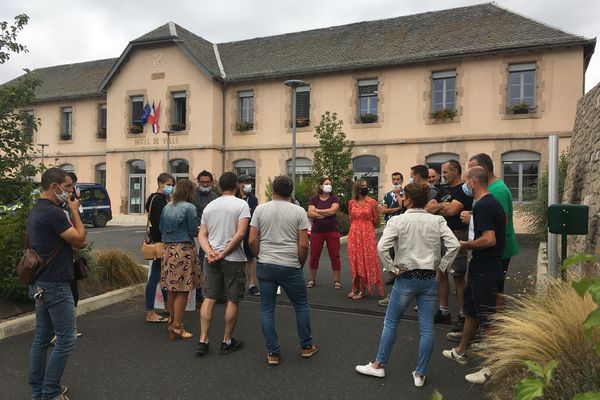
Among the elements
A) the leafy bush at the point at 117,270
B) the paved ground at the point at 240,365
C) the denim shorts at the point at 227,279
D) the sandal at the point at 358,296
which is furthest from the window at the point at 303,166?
the denim shorts at the point at 227,279

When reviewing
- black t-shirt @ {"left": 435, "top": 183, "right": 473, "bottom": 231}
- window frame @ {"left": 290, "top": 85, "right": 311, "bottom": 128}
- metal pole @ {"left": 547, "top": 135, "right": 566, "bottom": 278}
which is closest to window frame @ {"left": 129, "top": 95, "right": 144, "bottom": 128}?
window frame @ {"left": 290, "top": 85, "right": 311, "bottom": 128}

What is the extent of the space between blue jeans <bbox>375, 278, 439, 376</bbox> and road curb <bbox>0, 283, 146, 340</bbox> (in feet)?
12.8

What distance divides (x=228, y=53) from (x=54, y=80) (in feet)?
39.2

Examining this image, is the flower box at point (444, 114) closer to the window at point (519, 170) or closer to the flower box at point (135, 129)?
the window at point (519, 170)

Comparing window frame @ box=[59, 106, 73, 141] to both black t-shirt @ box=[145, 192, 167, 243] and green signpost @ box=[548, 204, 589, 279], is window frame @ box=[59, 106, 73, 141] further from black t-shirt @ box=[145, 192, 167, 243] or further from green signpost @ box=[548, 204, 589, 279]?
green signpost @ box=[548, 204, 589, 279]

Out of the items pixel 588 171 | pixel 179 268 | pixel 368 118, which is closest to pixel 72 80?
pixel 368 118

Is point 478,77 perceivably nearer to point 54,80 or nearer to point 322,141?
point 322,141

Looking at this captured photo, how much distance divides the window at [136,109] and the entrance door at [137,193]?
2824mm

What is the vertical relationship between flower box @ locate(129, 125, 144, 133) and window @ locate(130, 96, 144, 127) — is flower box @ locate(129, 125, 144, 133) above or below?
below

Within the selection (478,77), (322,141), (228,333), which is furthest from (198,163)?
(228,333)

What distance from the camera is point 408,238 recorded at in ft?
12.5

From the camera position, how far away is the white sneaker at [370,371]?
3896mm

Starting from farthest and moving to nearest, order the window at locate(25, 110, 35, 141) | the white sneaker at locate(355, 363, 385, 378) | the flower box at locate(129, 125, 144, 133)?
the flower box at locate(129, 125, 144, 133), the window at locate(25, 110, 35, 141), the white sneaker at locate(355, 363, 385, 378)

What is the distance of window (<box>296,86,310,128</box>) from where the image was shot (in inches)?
834
